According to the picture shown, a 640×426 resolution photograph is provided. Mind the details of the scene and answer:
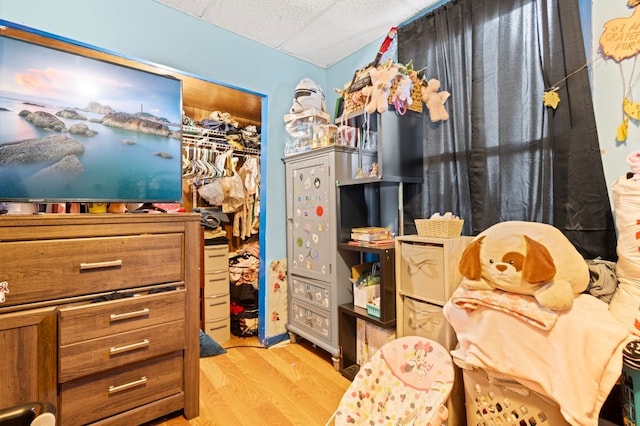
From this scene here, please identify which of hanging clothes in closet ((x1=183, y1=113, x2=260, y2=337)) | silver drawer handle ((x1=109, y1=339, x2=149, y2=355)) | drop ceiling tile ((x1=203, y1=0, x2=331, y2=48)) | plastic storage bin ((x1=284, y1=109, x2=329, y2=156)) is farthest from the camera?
hanging clothes in closet ((x1=183, y1=113, x2=260, y2=337))

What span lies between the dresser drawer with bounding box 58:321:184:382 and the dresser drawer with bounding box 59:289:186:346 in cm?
3

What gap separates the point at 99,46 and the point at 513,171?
2498mm

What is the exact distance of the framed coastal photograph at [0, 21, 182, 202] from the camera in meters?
1.31

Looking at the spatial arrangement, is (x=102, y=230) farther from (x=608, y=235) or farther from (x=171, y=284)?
(x=608, y=235)

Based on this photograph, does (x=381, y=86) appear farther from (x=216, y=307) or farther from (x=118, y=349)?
(x=216, y=307)

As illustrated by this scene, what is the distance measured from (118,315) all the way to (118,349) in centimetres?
15

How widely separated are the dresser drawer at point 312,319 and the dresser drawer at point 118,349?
38.6 inches

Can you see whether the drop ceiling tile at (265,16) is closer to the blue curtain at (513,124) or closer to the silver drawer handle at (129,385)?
the blue curtain at (513,124)

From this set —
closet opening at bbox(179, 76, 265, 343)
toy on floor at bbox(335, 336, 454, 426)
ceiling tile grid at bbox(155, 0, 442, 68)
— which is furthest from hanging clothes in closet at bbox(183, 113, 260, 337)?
toy on floor at bbox(335, 336, 454, 426)

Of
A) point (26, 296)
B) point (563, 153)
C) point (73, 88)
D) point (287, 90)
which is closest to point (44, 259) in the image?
point (26, 296)

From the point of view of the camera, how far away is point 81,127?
146cm

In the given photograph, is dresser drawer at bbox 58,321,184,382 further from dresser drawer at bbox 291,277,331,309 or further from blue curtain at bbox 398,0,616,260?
blue curtain at bbox 398,0,616,260

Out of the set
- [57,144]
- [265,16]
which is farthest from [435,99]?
[57,144]

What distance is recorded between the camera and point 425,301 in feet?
5.32
